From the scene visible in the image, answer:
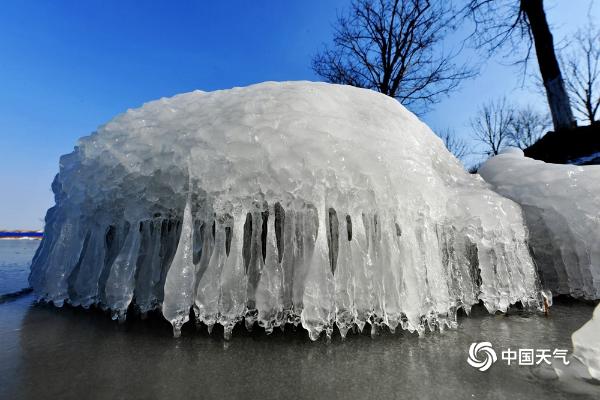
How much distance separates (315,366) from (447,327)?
75cm

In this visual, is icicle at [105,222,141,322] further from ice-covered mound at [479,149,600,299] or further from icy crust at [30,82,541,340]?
ice-covered mound at [479,149,600,299]

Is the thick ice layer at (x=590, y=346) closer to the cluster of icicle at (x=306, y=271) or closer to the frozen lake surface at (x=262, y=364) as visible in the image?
the frozen lake surface at (x=262, y=364)

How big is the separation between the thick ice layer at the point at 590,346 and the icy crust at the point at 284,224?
0.53 metres

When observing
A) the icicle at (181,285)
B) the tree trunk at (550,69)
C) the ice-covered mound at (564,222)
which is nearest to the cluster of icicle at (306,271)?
the icicle at (181,285)

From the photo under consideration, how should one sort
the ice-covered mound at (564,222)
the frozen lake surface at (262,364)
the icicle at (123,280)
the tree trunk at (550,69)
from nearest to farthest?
the frozen lake surface at (262,364) < the icicle at (123,280) < the ice-covered mound at (564,222) < the tree trunk at (550,69)

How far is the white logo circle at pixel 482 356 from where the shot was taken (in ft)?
3.43

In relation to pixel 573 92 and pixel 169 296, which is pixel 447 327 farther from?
pixel 573 92

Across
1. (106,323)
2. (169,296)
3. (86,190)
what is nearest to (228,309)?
(169,296)

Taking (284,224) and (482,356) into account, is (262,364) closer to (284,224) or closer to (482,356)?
(284,224)

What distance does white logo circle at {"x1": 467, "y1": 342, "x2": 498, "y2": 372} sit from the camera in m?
1.04

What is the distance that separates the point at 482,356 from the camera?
3.65 ft

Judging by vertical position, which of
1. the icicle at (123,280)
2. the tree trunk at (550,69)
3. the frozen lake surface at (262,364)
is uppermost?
the tree trunk at (550,69)

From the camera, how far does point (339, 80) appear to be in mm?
10859

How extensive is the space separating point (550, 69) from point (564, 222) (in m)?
6.40
